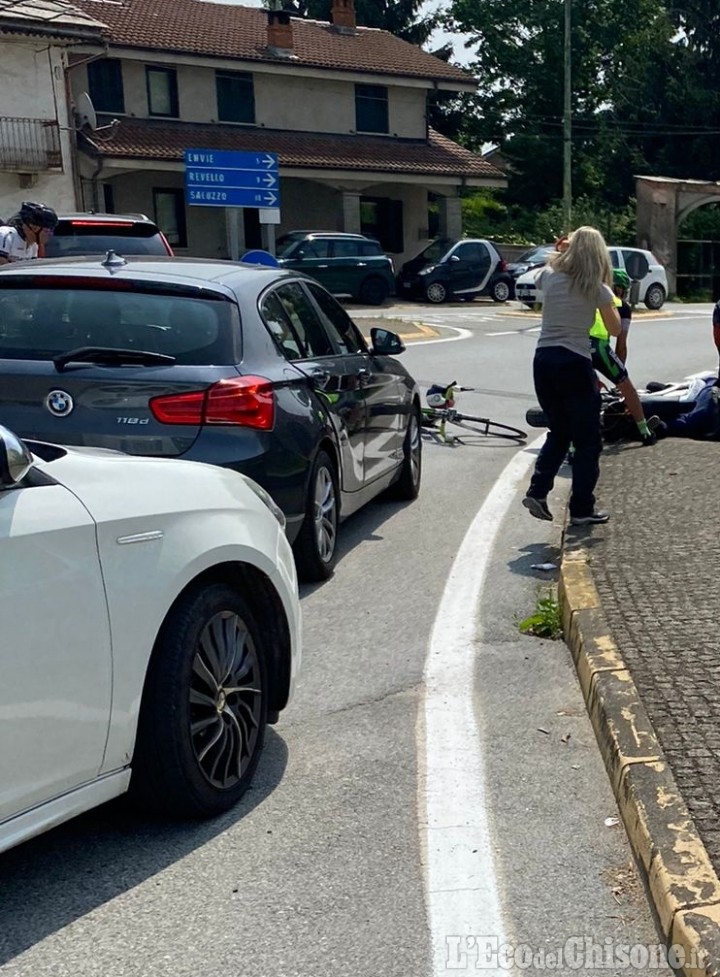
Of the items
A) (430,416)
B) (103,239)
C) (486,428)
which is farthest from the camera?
(103,239)

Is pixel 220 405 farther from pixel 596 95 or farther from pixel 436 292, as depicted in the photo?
pixel 596 95

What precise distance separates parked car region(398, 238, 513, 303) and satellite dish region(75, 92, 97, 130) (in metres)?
9.30

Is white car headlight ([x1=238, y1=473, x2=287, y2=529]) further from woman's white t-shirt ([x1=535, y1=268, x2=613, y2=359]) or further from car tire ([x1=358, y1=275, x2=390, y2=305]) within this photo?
car tire ([x1=358, y1=275, x2=390, y2=305])

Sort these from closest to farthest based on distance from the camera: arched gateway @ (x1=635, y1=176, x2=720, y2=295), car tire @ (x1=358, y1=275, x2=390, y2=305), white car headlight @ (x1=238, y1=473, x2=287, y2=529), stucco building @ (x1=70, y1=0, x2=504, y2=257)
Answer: white car headlight @ (x1=238, y1=473, x2=287, y2=529), car tire @ (x1=358, y1=275, x2=390, y2=305), stucco building @ (x1=70, y1=0, x2=504, y2=257), arched gateway @ (x1=635, y1=176, x2=720, y2=295)

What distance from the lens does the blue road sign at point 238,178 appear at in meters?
17.7

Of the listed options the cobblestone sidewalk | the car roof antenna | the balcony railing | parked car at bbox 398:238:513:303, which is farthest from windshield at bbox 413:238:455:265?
the car roof antenna

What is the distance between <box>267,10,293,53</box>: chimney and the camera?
129 ft

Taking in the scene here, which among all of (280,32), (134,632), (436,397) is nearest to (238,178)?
(436,397)

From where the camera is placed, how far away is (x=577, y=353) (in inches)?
295

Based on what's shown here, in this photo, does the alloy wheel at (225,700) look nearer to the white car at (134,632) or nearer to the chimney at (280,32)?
the white car at (134,632)

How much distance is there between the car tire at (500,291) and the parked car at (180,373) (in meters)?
28.8

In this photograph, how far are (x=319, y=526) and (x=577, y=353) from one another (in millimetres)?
1951

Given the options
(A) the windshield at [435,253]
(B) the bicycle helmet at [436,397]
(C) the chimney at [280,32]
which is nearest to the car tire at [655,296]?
(A) the windshield at [435,253]

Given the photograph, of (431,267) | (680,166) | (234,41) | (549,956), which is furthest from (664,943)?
(680,166)
